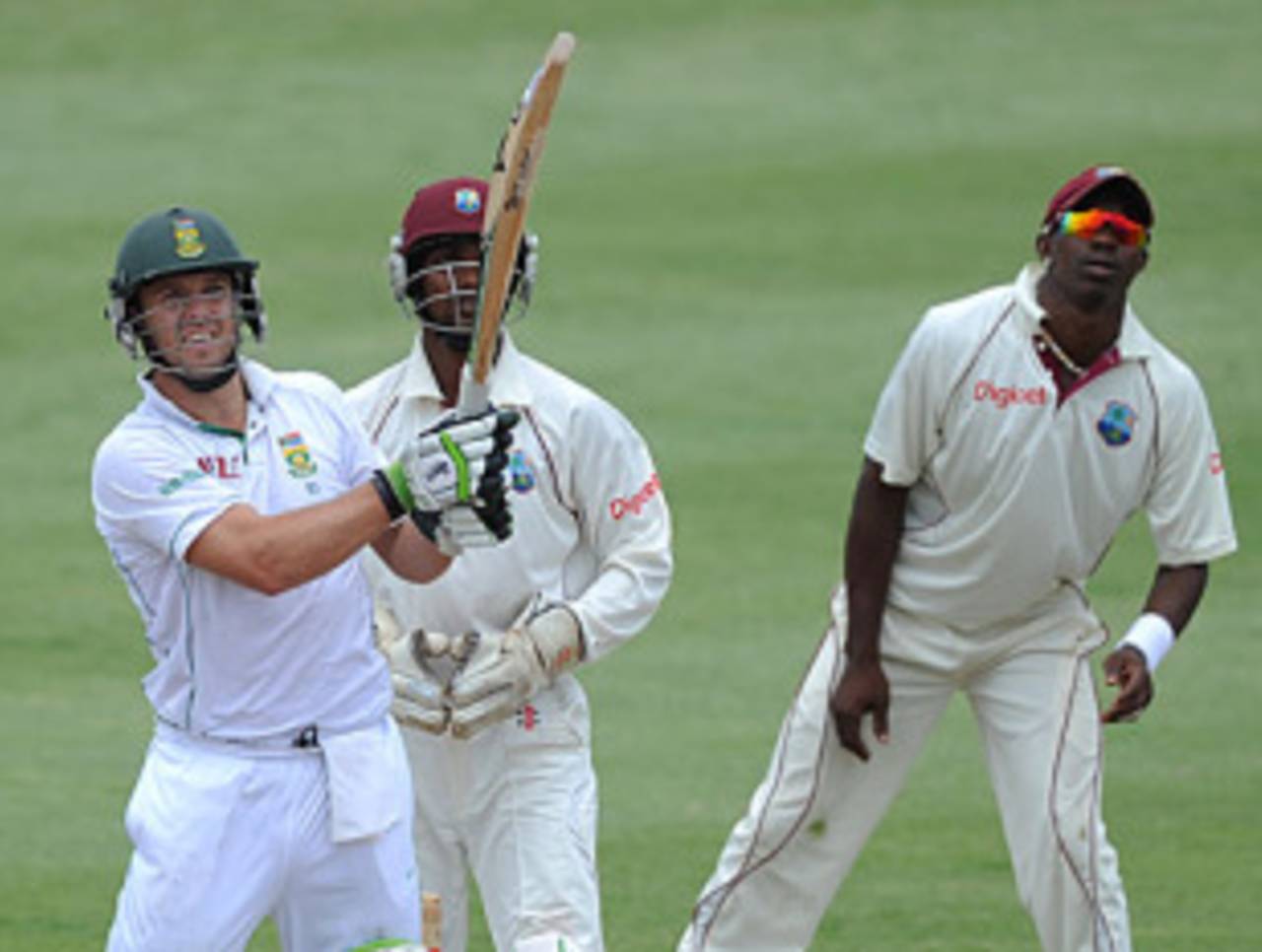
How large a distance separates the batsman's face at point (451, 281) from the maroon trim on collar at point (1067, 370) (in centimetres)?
140

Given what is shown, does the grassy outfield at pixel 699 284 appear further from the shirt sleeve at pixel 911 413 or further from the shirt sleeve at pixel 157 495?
the shirt sleeve at pixel 157 495

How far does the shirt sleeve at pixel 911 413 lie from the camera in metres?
7.87

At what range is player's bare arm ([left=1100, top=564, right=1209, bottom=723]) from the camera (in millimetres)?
7859

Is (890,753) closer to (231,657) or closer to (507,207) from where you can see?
(231,657)

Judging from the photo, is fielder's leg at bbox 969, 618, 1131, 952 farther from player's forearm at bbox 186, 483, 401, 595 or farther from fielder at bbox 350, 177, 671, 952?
player's forearm at bbox 186, 483, 401, 595

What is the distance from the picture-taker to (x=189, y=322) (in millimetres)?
6680

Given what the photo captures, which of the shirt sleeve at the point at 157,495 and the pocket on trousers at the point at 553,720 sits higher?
the shirt sleeve at the point at 157,495

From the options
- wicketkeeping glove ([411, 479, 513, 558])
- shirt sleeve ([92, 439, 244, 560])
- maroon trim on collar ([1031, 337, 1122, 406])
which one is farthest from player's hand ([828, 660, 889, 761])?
shirt sleeve ([92, 439, 244, 560])

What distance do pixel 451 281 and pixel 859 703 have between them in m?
1.48

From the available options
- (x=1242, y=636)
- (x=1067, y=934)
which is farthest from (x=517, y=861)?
(x=1242, y=636)

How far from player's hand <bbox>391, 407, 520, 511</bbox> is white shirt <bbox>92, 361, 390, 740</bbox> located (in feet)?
1.30

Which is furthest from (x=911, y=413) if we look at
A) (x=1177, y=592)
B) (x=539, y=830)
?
(x=539, y=830)

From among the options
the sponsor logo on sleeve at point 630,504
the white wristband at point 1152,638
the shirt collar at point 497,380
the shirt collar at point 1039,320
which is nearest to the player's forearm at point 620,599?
the sponsor logo on sleeve at point 630,504

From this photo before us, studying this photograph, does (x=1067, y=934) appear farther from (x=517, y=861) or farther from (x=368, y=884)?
(x=368, y=884)
